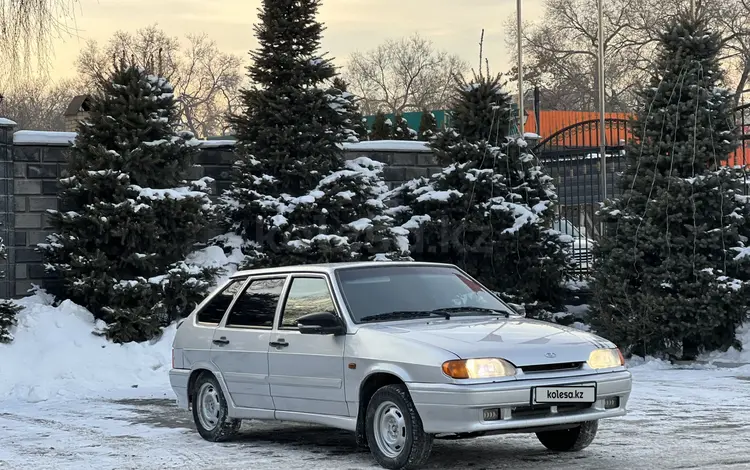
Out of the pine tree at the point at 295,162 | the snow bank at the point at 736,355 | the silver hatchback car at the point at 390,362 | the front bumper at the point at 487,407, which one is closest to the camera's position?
the front bumper at the point at 487,407

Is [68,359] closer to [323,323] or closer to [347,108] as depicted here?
[347,108]

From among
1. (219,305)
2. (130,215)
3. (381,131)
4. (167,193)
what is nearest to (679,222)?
(167,193)

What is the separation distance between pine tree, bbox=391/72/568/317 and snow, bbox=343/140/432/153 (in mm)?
928

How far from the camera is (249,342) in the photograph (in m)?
9.68

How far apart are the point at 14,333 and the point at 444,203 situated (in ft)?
21.9

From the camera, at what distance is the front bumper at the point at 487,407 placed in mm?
7746

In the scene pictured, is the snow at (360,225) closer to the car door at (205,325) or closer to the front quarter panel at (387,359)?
the car door at (205,325)

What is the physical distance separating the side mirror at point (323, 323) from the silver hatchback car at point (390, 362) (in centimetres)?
1

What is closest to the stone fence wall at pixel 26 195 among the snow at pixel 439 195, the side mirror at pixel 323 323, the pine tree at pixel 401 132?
the snow at pixel 439 195

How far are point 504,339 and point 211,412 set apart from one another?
3.05 metres

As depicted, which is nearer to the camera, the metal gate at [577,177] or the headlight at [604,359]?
the headlight at [604,359]

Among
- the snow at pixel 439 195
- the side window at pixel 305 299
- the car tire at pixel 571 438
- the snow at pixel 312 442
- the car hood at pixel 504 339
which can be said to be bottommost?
the snow at pixel 312 442

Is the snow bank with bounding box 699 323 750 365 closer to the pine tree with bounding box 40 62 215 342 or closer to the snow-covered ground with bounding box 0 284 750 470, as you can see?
the snow-covered ground with bounding box 0 284 750 470

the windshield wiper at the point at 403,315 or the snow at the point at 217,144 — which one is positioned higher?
the snow at the point at 217,144
